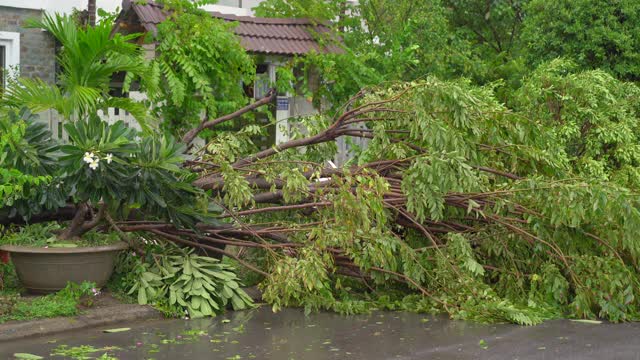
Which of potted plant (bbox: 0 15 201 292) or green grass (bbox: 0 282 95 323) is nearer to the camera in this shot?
green grass (bbox: 0 282 95 323)

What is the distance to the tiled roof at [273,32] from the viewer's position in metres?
16.6

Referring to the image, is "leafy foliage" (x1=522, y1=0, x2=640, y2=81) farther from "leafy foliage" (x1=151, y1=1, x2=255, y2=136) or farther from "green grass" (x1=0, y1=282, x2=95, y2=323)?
"green grass" (x1=0, y1=282, x2=95, y2=323)

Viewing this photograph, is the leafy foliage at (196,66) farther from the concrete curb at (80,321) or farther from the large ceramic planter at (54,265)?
the concrete curb at (80,321)

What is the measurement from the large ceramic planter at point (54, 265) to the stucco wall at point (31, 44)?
8291 millimetres

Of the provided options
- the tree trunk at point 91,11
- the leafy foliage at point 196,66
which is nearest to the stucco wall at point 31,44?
the tree trunk at point 91,11

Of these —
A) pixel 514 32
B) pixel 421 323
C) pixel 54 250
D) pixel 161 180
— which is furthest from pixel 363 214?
pixel 514 32

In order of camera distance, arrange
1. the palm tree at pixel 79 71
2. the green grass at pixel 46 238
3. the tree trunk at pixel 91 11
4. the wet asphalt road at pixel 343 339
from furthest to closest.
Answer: the tree trunk at pixel 91 11 → the palm tree at pixel 79 71 → the green grass at pixel 46 238 → the wet asphalt road at pixel 343 339

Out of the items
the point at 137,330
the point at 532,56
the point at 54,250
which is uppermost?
the point at 532,56

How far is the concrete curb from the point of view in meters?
8.45

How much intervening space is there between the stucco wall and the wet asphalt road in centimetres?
925

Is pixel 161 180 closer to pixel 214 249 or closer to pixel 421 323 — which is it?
pixel 214 249

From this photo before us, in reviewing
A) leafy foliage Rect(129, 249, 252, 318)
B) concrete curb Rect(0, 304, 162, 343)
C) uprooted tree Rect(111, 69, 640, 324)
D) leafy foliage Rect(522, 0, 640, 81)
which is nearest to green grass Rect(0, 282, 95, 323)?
concrete curb Rect(0, 304, 162, 343)

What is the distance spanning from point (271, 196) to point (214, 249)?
0.94 meters

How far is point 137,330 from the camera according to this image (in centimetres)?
887
